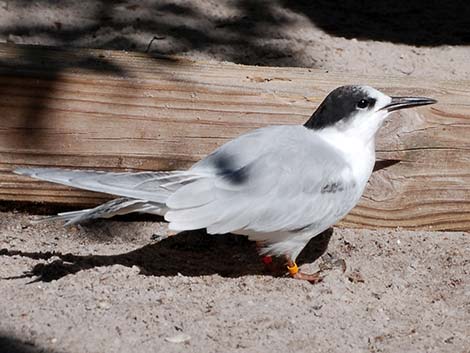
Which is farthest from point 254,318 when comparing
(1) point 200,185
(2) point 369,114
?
(2) point 369,114

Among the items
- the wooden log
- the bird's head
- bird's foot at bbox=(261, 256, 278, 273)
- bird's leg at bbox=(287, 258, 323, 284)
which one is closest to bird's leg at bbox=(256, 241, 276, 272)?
bird's foot at bbox=(261, 256, 278, 273)

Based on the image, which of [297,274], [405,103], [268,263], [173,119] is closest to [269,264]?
[268,263]

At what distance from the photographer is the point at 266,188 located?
14.6 feet

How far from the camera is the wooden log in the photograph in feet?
15.6

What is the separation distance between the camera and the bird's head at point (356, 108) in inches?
183

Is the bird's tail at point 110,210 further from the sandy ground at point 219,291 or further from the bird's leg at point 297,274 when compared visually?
the bird's leg at point 297,274

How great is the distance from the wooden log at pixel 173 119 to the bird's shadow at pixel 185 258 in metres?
0.36

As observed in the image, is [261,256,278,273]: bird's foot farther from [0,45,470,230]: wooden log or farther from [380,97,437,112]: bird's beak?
[380,97,437,112]: bird's beak

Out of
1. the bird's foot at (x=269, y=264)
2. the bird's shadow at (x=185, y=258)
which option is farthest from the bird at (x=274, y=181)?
the bird's shadow at (x=185, y=258)

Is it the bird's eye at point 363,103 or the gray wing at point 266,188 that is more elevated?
the bird's eye at point 363,103

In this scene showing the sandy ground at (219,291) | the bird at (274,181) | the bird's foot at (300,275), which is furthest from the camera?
the bird's foot at (300,275)

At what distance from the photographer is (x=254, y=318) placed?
4203 millimetres

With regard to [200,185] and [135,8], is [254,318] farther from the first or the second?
[135,8]

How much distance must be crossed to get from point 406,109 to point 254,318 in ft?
4.38
